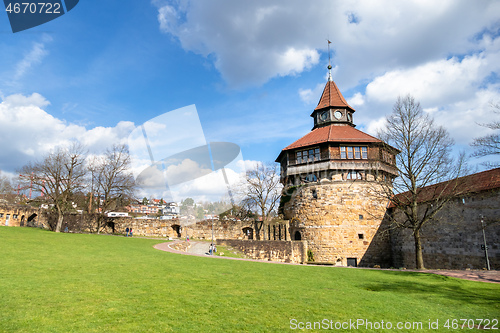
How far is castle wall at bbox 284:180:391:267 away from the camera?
30312 millimetres

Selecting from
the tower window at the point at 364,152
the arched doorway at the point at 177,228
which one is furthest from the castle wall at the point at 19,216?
the tower window at the point at 364,152

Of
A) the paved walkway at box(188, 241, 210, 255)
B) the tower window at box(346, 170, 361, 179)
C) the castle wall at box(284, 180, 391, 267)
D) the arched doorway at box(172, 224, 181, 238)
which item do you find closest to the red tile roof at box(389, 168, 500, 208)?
the castle wall at box(284, 180, 391, 267)

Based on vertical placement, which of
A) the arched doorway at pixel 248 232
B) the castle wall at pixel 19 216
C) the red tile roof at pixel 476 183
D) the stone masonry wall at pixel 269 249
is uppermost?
the red tile roof at pixel 476 183

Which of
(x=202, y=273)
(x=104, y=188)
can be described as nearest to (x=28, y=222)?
(x=104, y=188)

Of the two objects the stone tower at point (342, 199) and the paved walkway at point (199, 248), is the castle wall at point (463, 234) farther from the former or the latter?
the paved walkway at point (199, 248)

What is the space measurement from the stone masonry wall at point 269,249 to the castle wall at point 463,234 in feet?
38.3

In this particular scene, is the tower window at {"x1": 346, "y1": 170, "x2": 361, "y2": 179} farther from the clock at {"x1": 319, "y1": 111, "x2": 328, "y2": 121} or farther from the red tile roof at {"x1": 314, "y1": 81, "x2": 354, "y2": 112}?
the red tile roof at {"x1": 314, "y1": 81, "x2": 354, "y2": 112}

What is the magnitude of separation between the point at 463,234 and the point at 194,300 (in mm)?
21294

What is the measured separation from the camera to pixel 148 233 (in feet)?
126

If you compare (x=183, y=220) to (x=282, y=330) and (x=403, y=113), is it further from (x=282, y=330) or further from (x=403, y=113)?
(x=282, y=330)

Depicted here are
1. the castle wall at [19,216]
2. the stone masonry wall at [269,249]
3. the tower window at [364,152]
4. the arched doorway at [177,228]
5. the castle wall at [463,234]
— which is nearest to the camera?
the castle wall at [463,234]

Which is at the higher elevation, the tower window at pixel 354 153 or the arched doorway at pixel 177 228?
the tower window at pixel 354 153

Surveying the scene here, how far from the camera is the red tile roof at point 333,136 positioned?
31.4 m

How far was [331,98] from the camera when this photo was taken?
1510 inches
